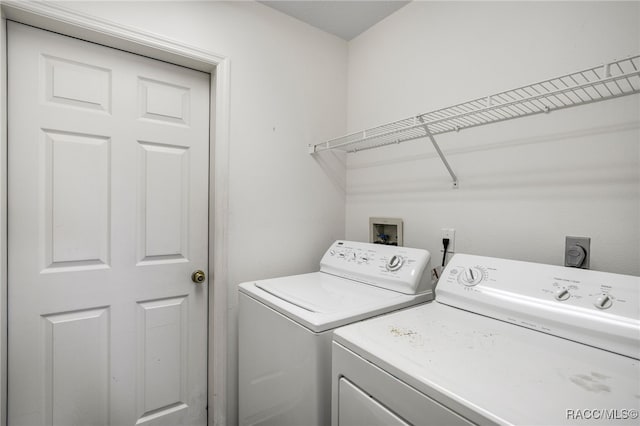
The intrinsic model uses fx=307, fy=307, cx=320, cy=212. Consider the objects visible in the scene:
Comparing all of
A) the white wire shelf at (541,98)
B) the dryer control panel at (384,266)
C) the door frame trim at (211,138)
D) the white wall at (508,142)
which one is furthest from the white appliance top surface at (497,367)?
the door frame trim at (211,138)

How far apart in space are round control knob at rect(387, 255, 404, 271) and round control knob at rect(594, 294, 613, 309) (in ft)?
2.21

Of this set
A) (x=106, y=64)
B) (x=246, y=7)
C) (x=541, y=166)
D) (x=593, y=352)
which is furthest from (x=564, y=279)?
(x=106, y=64)

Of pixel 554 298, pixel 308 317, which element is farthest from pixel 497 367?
pixel 308 317

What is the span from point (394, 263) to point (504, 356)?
0.66 metres

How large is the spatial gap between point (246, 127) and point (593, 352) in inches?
65.5

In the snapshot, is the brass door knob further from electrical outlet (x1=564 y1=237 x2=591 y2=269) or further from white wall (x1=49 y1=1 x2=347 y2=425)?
electrical outlet (x1=564 y1=237 x2=591 y2=269)

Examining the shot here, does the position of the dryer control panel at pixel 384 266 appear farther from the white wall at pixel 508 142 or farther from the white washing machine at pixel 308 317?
the white wall at pixel 508 142

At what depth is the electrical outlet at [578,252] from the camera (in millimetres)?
1078

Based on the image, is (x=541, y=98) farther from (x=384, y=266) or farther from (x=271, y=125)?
(x=271, y=125)

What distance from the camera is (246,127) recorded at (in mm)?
1694

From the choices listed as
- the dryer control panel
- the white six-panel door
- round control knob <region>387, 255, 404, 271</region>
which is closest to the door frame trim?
the white six-panel door

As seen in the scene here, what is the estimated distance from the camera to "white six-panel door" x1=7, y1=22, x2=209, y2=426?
1.28 meters

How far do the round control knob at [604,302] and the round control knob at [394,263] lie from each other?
0.67m

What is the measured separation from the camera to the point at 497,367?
738mm
